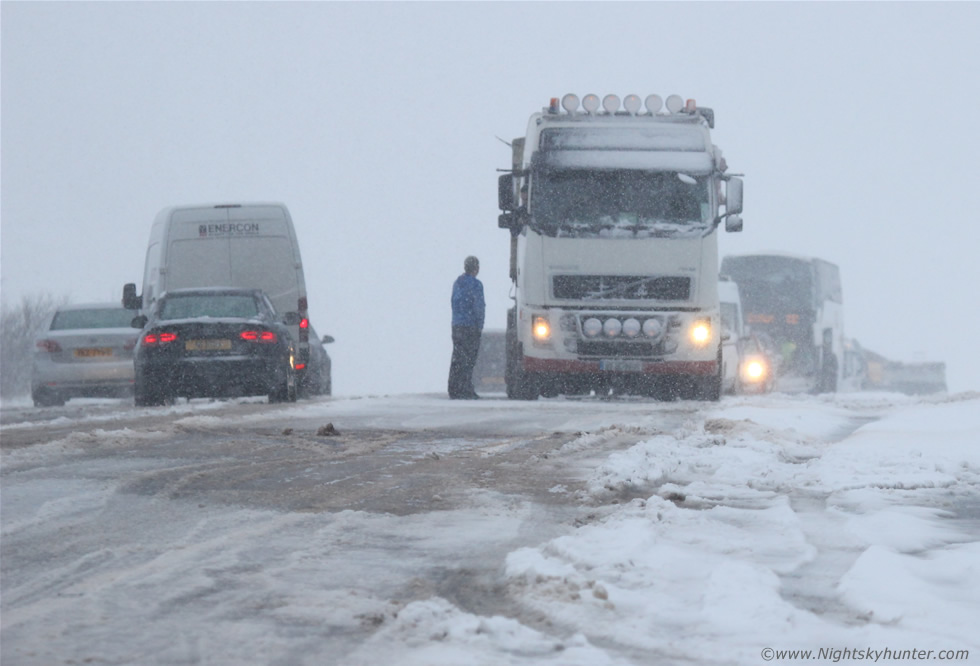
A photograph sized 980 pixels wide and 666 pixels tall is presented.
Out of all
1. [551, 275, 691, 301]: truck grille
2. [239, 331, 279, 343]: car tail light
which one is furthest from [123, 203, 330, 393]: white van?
[551, 275, 691, 301]: truck grille

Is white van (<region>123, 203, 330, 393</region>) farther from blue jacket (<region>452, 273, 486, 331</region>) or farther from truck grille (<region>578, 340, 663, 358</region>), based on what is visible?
truck grille (<region>578, 340, 663, 358</region>)

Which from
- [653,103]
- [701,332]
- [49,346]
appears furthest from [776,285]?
[49,346]

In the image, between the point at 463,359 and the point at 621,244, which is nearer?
the point at 621,244

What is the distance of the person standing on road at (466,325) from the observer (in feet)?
58.9

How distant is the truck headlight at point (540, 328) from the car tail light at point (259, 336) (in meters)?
3.18

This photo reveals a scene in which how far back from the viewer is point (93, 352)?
19.4m

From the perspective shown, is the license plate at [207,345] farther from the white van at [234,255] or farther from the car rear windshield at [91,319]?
the car rear windshield at [91,319]

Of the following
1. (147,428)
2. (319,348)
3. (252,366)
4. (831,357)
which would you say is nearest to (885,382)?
(831,357)

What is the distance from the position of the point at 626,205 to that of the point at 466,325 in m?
2.77

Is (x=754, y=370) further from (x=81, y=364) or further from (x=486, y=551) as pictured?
(x=486, y=551)

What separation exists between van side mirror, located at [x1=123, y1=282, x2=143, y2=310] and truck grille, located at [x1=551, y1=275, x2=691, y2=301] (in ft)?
19.1

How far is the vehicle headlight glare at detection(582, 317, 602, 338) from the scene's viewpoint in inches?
659

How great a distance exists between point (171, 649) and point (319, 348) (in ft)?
60.9

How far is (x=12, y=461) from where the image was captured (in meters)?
7.39
